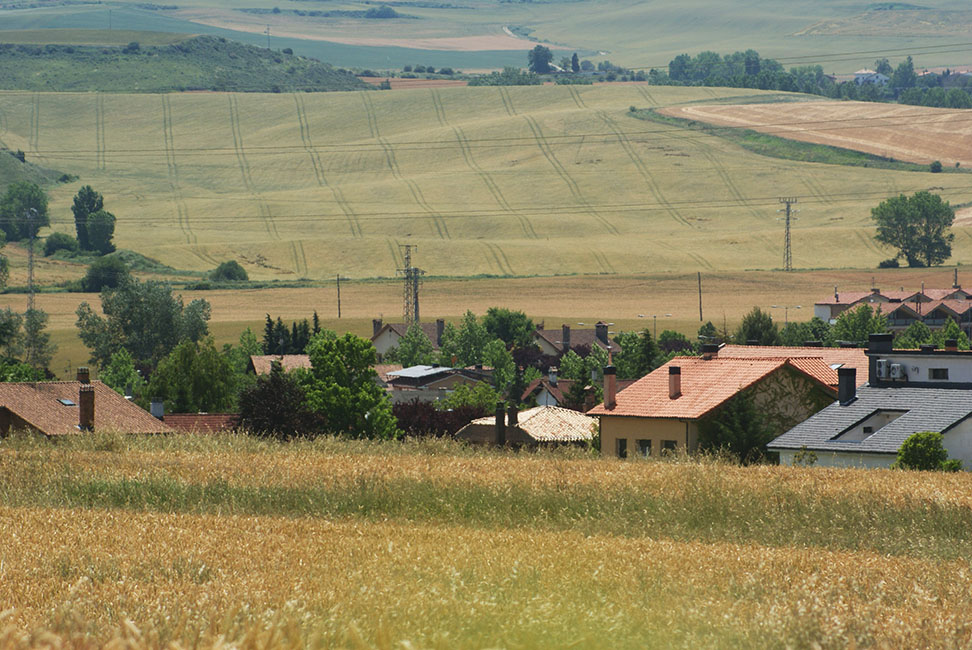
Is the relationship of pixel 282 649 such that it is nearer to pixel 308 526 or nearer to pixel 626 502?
pixel 308 526

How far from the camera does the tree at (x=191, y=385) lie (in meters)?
72.8

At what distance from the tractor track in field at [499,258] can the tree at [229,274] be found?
29490 millimetres

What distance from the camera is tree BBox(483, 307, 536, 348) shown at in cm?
11881

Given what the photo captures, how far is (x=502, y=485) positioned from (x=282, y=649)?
10397mm

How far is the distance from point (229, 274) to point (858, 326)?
7858 centimetres

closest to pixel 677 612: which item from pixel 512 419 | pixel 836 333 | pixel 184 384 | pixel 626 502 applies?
pixel 626 502

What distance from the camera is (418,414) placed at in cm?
5894

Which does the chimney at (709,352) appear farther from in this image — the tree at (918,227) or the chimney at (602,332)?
the tree at (918,227)

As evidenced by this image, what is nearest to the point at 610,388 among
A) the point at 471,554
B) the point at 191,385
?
the point at 191,385

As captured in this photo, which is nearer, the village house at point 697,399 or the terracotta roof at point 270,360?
the village house at point 697,399

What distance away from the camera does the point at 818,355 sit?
56719 mm

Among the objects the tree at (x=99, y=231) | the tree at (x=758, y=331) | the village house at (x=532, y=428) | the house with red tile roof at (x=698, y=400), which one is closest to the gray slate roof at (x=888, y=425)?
the house with red tile roof at (x=698, y=400)

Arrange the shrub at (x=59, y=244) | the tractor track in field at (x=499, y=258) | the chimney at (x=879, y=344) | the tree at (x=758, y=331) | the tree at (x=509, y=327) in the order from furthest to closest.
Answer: the shrub at (x=59, y=244), the tractor track in field at (x=499, y=258), the tree at (x=509, y=327), the tree at (x=758, y=331), the chimney at (x=879, y=344)

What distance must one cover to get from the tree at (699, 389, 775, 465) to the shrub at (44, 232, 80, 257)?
15563 centimetres
